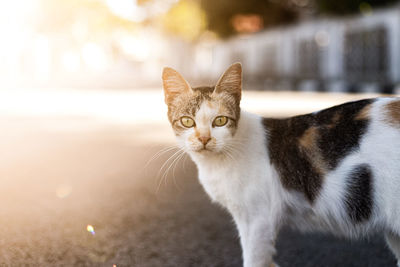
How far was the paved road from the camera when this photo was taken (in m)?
2.98

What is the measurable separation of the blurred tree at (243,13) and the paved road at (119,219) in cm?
2598

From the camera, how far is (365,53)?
19.7 meters

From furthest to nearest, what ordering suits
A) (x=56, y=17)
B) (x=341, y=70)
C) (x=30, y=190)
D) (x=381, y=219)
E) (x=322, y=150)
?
1. (x=56, y=17)
2. (x=341, y=70)
3. (x=30, y=190)
4. (x=322, y=150)
5. (x=381, y=219)

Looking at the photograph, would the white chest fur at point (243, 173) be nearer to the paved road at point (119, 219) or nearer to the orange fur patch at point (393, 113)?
the paved road at point (119, 219)

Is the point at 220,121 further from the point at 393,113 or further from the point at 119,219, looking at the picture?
the point at 119,219

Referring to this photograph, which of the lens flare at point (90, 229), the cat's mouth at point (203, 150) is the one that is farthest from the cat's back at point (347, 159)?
the lens flare at point (90, 229)

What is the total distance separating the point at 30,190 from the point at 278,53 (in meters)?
24.1

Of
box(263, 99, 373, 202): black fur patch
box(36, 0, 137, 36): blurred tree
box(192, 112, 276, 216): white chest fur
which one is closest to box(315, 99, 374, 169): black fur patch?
box(263, 99, 373, 202): black fur patch

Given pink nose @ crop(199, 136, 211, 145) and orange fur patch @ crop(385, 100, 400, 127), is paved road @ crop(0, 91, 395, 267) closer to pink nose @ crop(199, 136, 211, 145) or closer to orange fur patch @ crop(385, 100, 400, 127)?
pink nose @ crop(199, 136, 211, 145)

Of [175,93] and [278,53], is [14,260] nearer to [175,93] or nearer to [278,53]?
[175,93]

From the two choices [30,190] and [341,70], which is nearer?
[30,190]

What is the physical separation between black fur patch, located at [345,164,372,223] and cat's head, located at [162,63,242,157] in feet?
2.50

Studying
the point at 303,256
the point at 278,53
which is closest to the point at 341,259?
the point at 303,256

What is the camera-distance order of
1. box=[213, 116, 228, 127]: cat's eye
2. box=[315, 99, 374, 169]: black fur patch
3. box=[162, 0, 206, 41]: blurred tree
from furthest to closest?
1. box=[162, 0, 206, 41]: blurred tree
2. box=[213, 116, 228, 127]: cat's eye
3. box=[315, 99, 374, 169]: black fur patch
